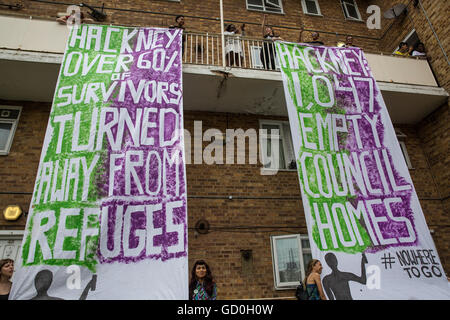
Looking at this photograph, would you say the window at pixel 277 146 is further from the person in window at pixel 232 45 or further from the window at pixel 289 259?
the person in window at pixel 232 45

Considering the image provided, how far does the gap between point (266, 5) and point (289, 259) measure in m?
8.48

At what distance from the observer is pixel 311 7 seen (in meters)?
9.93

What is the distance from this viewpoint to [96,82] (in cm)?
496

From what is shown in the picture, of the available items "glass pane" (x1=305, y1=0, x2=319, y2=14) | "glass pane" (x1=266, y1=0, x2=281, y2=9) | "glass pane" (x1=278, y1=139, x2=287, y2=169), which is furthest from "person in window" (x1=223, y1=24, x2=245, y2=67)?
"glass pane" (x1=305, y1=0, x2=319, y2=14)

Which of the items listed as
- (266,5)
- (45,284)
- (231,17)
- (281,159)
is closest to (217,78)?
(281,159)

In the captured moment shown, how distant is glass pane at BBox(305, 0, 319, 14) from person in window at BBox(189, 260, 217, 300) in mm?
9667

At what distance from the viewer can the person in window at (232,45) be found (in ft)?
22.8

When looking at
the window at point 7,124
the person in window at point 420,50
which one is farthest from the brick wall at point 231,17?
the window at point 7,124

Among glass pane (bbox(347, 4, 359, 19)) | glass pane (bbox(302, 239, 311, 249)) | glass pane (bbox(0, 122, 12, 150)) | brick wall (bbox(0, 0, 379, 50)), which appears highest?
glass pane (bbox(347, 4, 359, 19))

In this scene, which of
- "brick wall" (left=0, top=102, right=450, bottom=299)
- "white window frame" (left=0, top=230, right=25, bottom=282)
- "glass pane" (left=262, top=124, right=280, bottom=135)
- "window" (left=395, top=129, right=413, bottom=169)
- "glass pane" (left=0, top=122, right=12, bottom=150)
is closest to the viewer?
"white window frame" (left=0, top=230, right=25, bottom=282)

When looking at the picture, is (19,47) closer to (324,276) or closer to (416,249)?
(324,276)

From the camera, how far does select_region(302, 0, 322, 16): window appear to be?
9.74m

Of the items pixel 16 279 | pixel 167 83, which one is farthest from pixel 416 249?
pixel 16 279

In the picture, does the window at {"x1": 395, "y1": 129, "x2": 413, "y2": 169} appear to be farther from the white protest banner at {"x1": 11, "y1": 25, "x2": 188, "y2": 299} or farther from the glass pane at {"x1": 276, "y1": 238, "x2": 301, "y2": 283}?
the white protest banner at {"x1": 11, "y1": 25, "x2": 188, "y2": 299}
